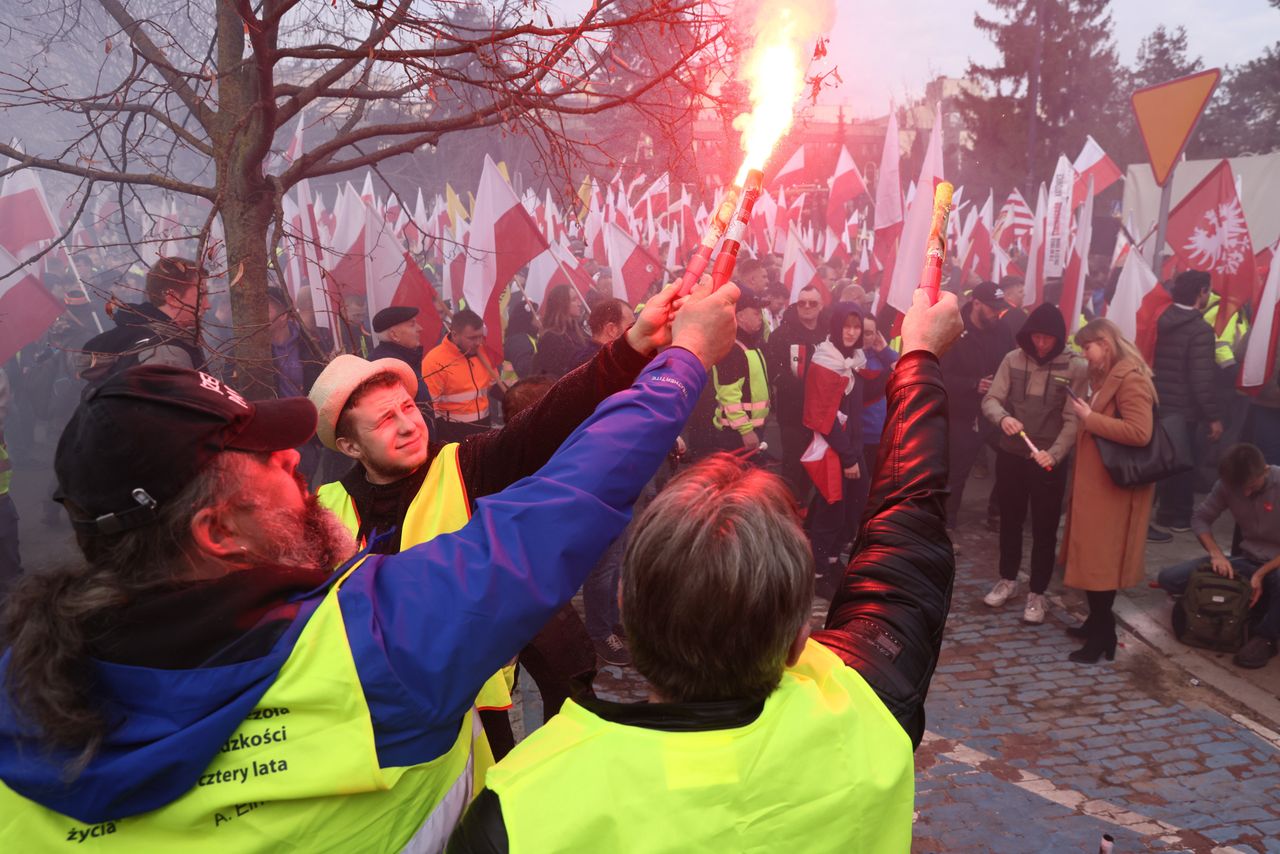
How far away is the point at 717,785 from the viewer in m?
1.16

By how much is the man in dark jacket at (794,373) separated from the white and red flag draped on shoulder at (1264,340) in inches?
113

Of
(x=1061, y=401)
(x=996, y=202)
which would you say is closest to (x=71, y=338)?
(x=1061, y=401)

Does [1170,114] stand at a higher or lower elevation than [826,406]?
higher

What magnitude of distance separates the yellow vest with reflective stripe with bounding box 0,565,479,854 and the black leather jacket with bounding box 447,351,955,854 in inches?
7.9

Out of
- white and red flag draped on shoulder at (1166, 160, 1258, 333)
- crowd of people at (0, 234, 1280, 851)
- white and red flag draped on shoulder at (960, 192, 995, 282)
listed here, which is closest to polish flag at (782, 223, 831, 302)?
white and red flag draped on shoulder at (960, 192, 995, 282)

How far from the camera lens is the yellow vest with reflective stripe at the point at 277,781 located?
121 cm

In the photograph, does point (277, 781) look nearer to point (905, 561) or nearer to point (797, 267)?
point (905, 561)

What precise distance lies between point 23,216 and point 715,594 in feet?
33.3

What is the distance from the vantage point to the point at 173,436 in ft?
4.37

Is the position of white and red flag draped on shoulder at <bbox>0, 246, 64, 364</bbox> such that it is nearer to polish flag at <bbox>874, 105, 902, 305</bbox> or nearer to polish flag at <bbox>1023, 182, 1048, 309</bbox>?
polish flag at <bbox>874, 105, 902, 305</bbox>

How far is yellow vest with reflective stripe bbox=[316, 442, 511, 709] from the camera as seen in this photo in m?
2.47

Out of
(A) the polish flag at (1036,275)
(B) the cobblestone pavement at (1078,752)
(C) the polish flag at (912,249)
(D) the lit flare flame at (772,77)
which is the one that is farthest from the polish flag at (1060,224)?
(D) the lit flare flame at (772,77)

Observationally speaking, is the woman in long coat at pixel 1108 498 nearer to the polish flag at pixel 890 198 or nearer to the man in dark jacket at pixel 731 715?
the polish flag at pixel 890 198

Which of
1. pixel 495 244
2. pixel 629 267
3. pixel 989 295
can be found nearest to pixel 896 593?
pixel 495 244
